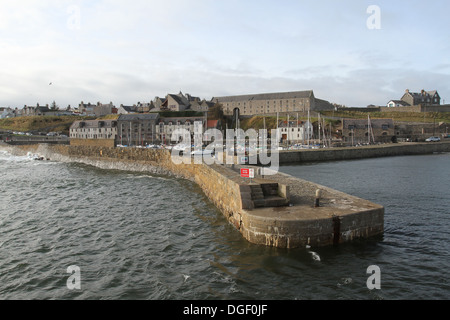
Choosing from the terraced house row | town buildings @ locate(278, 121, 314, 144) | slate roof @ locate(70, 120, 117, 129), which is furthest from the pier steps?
slate roof @ locate(70, 120, 117, 129)

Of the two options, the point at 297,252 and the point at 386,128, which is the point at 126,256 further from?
the point at 386,128

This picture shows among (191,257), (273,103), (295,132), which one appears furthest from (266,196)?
(273,103)

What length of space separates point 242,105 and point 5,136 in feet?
272

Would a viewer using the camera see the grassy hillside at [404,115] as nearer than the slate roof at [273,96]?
Yes

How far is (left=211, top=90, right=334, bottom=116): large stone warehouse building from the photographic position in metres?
115

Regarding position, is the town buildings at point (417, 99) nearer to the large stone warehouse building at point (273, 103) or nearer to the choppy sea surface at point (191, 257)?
the large stone warehouse building at point (273, 103)

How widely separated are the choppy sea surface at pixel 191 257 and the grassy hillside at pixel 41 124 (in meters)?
114

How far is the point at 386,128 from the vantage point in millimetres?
87812

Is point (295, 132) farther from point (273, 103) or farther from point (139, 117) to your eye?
point (139, 117)

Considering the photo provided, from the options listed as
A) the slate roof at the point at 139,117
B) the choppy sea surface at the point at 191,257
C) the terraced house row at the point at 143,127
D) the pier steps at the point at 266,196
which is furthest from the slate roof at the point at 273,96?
the pier steps at the point at 266,196

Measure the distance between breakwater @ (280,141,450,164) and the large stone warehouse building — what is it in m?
47.8

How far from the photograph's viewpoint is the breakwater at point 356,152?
55.1m
